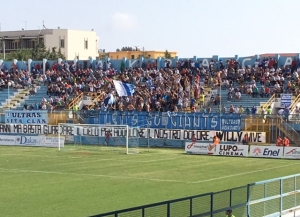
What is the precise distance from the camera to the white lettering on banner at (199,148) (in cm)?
4659

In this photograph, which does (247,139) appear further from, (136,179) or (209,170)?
(136,179)

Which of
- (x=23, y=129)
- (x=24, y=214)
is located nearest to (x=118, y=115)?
(x=23, y=129)

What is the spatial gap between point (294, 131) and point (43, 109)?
24.9 metres

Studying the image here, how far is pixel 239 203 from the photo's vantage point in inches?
709

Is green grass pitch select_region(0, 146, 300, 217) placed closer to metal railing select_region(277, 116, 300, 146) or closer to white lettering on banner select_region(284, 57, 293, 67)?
metal railing select_region(277, 116, 300, 146)

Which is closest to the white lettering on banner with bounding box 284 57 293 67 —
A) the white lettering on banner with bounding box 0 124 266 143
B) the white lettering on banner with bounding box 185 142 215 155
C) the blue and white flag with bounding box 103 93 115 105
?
the white lettering on banner with bounding box 0 124 266 143

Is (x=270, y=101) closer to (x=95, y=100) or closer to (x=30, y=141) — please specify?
(x=95, y=100)

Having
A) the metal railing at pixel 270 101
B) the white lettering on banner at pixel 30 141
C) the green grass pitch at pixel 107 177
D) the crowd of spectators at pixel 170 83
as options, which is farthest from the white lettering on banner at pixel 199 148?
the white lettering on banner at pixel 30 141

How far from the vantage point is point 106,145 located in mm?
53875

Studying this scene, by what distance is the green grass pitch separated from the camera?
24689 millimetres

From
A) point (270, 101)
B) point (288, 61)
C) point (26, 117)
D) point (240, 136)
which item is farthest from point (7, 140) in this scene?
point (288, 61)

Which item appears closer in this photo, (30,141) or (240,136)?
(240,136)

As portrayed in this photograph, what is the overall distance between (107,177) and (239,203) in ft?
51.7

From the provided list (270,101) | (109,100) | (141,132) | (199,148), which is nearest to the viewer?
(199,148)
